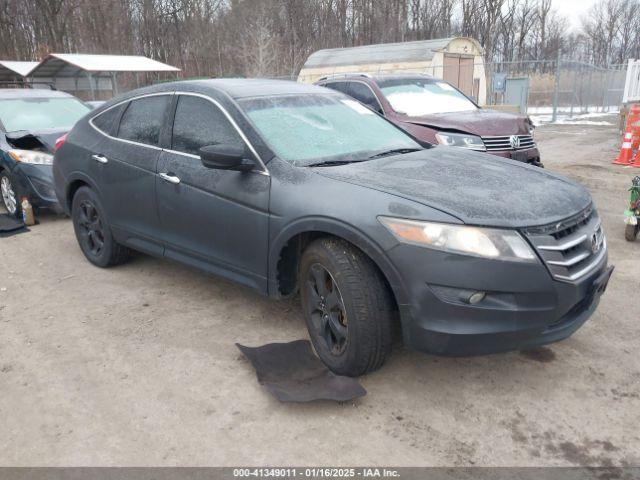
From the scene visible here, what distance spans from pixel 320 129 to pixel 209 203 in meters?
0.92

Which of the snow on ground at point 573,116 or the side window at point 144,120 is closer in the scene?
the side window at point 144,120

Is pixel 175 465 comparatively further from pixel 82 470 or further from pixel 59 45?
pixel 59 45

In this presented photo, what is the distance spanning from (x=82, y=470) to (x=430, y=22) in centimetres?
4900

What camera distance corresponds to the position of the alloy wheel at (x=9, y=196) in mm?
7062

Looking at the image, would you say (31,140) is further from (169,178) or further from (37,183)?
(169,178)

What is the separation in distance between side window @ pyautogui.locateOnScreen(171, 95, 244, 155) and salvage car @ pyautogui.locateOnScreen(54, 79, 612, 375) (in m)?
0.01

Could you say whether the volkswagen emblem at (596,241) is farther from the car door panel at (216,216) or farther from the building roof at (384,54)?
the building roof at (384,54)

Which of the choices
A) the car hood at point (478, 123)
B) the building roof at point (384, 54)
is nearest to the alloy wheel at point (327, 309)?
the car hood at point (478, 123)

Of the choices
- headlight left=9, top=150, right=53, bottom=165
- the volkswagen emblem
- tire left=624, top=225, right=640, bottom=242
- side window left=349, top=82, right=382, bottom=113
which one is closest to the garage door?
side window left=349, top=82, right=382, bottom=113

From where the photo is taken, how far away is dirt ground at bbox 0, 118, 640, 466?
256cm

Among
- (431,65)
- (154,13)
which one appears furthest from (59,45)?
(431,65)

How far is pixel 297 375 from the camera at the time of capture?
3.13 m

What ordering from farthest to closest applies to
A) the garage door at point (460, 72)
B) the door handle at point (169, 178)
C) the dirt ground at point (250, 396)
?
the garage door at point (460, 72), the door handle at point (169, 178), the dirt ground at point (250, 396)

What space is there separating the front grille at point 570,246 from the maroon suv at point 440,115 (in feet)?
12.0
